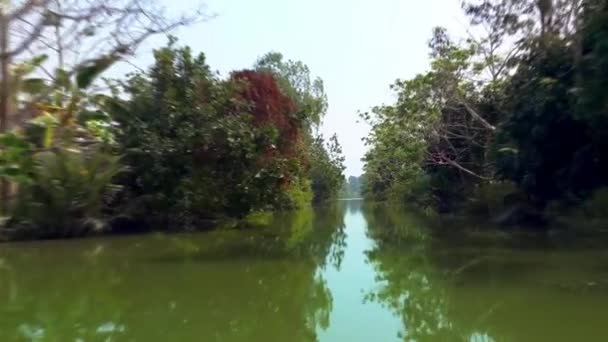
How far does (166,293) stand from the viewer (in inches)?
285

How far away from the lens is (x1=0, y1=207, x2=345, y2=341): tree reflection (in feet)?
17.8

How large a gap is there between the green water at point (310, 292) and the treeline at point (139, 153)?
3.00 metres

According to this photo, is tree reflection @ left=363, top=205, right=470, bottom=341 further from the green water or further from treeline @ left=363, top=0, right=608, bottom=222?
treeline @ left=363, top=0, right=608, bottom=222

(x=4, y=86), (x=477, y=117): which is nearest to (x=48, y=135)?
(x=4, y=86)

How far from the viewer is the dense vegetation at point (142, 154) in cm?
1505

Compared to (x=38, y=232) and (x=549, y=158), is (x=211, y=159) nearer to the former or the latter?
(x=38, y=232)

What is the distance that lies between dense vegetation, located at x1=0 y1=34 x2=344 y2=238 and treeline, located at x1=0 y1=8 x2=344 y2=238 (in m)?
0.03

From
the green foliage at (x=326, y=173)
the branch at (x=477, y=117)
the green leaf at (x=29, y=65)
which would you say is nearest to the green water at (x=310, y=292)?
the green leaf at (x=29, y=65)

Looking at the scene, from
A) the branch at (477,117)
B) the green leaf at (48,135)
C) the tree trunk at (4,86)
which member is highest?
the branch at (477,117)

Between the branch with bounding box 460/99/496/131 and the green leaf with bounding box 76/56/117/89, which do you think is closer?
the green leaf with bounding box 76/56/117/89

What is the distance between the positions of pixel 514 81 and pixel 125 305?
49.1 feet

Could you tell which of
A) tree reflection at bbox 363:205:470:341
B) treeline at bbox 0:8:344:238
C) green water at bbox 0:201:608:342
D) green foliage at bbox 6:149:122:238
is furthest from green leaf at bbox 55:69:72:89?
tree reflection at bbox 363:205:470:341

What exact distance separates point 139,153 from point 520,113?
1017cm

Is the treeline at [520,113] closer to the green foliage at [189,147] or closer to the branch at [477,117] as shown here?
the branch at [477,117]
